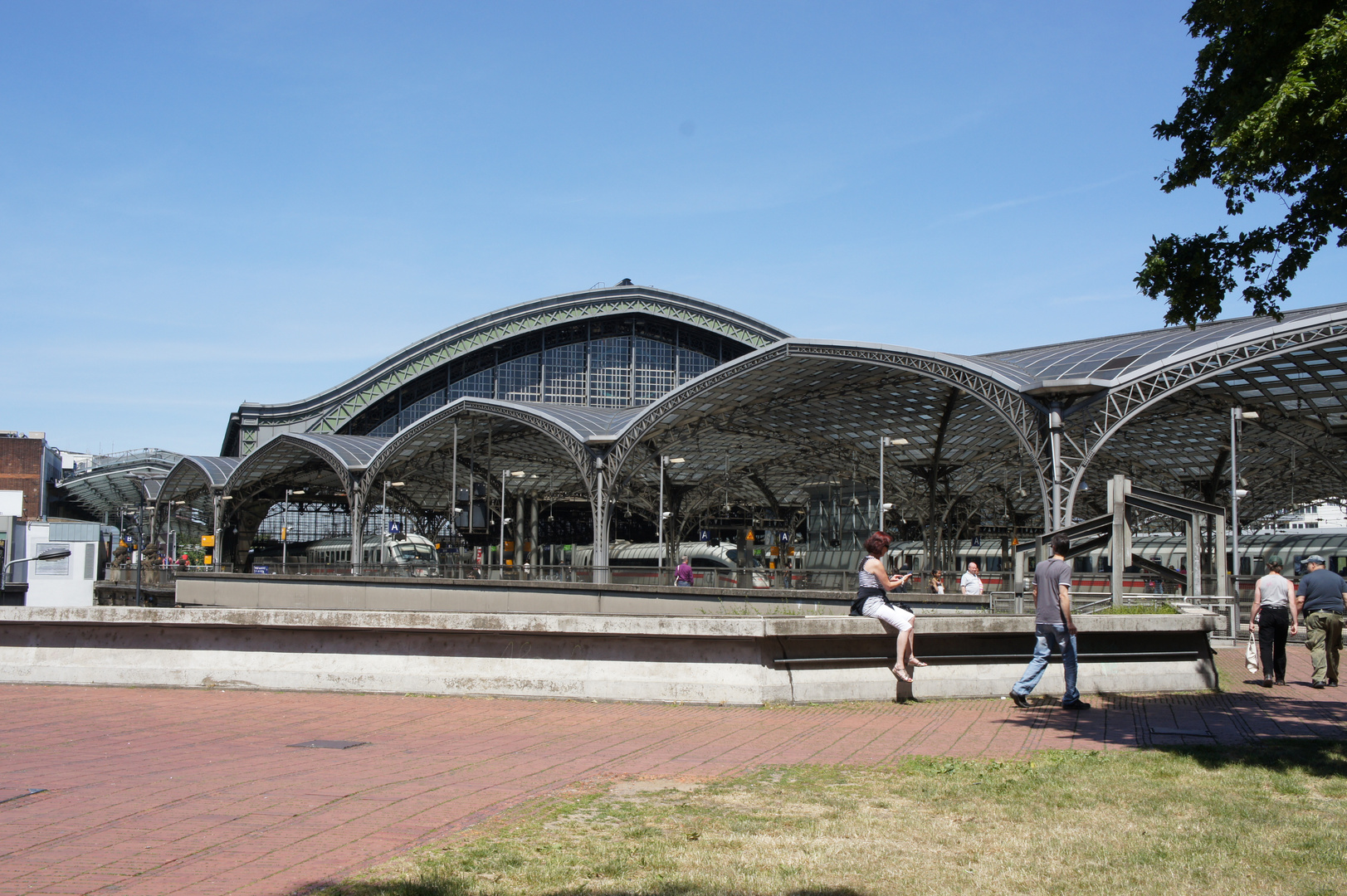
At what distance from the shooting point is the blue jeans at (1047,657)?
34.7 ft

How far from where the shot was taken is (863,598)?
10438mm

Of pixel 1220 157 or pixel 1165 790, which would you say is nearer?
pixel 1165 790

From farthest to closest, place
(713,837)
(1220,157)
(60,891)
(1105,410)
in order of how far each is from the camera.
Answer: (1105,410)
(1220,157)
(713,837)
(60,891)

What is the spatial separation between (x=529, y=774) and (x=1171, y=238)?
7.94 metres

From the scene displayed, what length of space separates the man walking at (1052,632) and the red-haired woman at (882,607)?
3.48 ft

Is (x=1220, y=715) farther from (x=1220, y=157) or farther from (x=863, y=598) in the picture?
(x=1220, y=157)

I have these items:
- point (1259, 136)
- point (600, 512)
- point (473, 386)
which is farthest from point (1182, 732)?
point (473, 386)

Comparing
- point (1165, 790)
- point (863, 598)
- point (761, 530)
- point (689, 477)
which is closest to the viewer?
point (1165, 790)

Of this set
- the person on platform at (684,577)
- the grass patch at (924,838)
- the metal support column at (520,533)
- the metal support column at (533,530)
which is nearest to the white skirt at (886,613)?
the grass patch at (924,838)

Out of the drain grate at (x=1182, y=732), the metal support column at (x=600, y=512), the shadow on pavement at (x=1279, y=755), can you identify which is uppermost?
the metal support column at (x=600, y=512)

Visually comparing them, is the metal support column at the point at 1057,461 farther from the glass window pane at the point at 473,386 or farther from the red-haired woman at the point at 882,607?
the glass window pane at the point at 473,386

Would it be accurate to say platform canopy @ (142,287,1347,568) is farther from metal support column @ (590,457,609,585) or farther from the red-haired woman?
the red-haired woman

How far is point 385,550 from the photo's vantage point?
264 ft

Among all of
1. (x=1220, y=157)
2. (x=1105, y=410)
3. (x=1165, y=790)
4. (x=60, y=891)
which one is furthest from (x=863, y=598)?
(x=1105, y=410)
